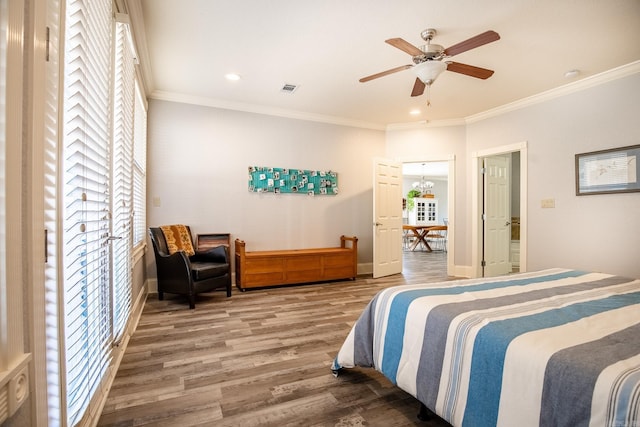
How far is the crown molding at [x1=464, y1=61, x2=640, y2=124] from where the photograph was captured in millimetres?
3260

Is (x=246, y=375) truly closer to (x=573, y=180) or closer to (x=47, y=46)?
(x=47, y=46)

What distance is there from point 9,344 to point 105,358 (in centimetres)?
119

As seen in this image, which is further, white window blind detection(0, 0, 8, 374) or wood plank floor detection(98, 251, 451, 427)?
wood plank floor detection(98, 251, 451, 427)

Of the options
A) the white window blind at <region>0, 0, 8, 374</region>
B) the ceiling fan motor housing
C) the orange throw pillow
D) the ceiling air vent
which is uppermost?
the ceiling air vent

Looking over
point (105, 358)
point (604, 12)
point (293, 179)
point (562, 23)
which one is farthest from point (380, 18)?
point (105, 358)

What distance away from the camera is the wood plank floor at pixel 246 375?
5.28ft

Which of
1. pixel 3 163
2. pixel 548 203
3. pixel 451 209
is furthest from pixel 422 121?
pixel 3 163

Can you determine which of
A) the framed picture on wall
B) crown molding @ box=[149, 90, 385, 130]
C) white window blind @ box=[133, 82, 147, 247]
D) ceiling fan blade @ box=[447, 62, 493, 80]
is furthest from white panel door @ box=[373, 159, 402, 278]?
white window blind @ box=[133, 82, 147, 247]

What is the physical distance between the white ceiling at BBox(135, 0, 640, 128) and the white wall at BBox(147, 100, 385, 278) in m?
0.42

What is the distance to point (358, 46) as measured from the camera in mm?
2891

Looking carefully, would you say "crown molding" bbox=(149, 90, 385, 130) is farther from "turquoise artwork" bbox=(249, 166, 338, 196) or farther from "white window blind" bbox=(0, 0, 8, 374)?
"white window blind" bbox=(0, 0, 8, 374)

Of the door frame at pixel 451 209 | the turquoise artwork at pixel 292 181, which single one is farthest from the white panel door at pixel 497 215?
the turquoise artwork at pixel 292 181

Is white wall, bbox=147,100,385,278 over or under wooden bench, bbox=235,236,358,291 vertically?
over

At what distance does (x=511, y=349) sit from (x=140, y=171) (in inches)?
148
